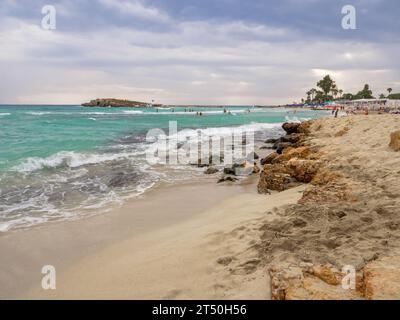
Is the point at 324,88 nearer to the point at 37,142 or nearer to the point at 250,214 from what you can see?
the point at 37,142

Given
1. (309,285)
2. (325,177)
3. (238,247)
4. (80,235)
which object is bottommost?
(80,235)

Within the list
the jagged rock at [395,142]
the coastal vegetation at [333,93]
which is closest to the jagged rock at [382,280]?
the jagged rock at [395,142]

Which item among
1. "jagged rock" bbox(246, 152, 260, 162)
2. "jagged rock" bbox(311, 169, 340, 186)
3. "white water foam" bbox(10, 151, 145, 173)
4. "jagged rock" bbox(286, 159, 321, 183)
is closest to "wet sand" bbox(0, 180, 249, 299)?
"jagged rock" bbox(286, 159, 321, 183)

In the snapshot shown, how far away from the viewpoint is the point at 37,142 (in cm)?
2025

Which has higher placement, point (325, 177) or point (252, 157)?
point (325, 177)

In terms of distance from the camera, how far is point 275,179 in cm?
836

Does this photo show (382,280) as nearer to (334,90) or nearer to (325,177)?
(325,177)

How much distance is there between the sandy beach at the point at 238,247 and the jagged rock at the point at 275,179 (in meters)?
0.24

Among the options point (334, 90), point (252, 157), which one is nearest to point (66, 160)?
point (252, 157)

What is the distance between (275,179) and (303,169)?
0.75m

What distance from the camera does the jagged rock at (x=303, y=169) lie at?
8.03 meters

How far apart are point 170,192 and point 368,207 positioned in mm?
5754

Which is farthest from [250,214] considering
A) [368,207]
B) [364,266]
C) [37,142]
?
[37,142]

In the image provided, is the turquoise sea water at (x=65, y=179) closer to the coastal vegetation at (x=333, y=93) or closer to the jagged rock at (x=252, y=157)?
the jagged rock at (x=252, y=157)
